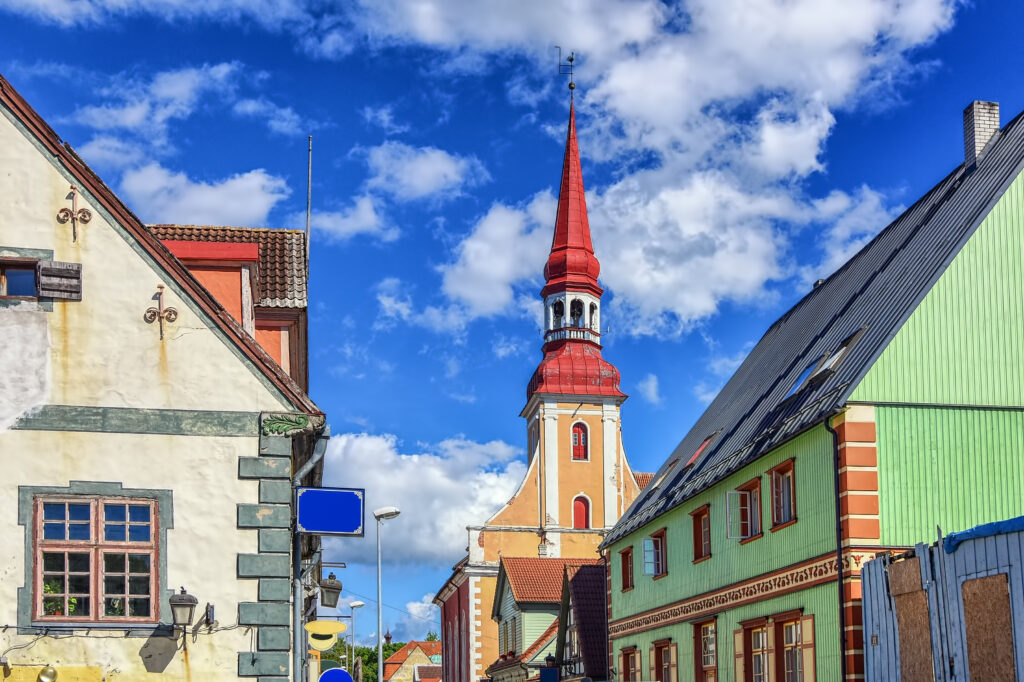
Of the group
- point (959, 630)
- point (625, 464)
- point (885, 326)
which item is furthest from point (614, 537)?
point (625, 464)

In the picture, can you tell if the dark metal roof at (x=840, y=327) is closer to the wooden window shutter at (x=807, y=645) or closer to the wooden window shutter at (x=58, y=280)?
the wooden window shutter at (x=807, y=645)

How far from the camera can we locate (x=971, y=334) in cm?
Answer: 2330

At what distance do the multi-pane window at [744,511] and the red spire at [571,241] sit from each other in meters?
49.6

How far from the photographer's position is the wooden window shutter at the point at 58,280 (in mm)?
16359

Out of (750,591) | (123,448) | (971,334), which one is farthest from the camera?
(750,591)

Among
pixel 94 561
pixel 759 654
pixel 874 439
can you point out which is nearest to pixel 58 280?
pixel 94 561

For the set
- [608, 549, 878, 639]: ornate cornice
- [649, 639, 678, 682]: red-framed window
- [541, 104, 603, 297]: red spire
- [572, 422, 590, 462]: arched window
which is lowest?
[649, 639, 678, 682]: red-framed window

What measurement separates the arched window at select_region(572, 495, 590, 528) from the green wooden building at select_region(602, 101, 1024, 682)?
43.4 meters

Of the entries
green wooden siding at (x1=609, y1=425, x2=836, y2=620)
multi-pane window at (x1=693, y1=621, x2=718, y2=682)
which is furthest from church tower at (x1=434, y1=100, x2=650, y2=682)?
multi-pane window at (x1=693, y1=621, x2=718, y2=682)

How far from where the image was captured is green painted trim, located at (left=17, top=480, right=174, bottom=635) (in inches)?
607

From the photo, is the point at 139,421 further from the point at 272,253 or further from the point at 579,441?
the point at 579,441

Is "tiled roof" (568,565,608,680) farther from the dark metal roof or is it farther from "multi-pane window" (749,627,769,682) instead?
"multi-pane window" (749,627,769,682)

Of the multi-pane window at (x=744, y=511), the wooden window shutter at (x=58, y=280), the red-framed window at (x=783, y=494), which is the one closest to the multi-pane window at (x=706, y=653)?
the multi-pane window at (x=744, y=511)

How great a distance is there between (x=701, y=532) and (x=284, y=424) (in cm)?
1652
